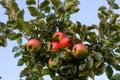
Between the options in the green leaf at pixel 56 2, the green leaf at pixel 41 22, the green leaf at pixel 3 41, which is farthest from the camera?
the green leaf at pixel 3 41

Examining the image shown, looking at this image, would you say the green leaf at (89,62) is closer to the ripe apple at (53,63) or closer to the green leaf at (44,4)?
the ripe apple at (53,63)

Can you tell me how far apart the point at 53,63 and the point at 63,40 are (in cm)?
28

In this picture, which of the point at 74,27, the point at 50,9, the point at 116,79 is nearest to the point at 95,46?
the point at 74,27

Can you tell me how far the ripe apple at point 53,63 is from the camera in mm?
Result: 2997

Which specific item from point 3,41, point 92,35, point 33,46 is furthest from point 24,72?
point 92,35

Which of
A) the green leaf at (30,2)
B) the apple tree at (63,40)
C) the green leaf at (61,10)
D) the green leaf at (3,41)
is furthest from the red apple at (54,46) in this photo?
the green leaf at (3,41)

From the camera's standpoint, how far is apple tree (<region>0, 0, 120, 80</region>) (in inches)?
120

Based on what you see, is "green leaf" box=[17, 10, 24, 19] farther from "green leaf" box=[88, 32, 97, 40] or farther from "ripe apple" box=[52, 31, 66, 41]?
"green leaf" box=[88, 32, 97, 40]

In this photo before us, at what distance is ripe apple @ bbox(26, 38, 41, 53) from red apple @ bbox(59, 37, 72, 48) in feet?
0.83

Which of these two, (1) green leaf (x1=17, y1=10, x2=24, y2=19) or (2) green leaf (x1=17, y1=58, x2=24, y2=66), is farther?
(2) green leaf (x1=17, y1=58, x2=24, y2=66)

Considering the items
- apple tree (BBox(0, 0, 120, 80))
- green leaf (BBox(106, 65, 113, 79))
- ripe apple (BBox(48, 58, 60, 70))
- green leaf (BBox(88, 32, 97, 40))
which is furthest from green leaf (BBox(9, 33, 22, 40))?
green leaf (BBox(106, 65, 113, 79))

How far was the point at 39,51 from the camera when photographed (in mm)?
3211

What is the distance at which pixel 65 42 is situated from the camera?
10.1 ft

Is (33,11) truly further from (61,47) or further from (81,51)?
(81,51)
